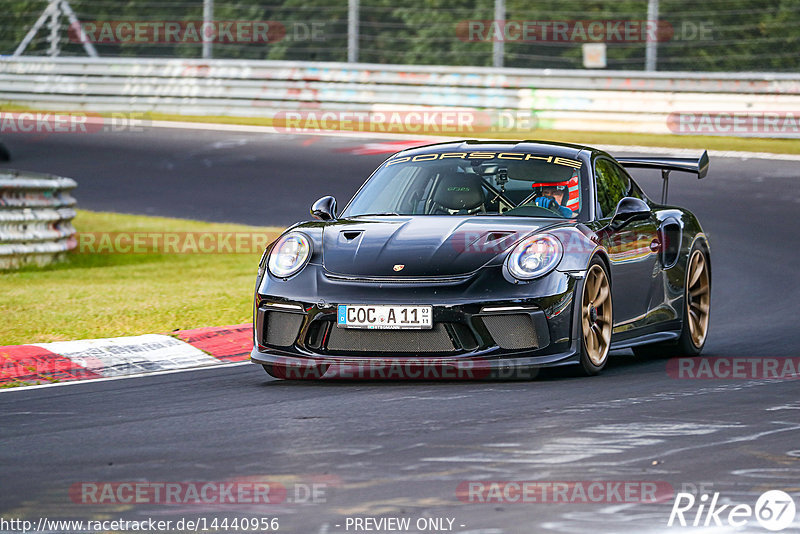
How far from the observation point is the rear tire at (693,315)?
8.96 m

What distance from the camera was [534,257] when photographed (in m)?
7.27

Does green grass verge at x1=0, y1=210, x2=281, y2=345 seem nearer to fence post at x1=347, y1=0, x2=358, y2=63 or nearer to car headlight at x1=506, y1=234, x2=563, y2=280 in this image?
car headlight at x1=506, y1=234, x2=563, y2=280

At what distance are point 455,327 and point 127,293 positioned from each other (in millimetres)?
5324

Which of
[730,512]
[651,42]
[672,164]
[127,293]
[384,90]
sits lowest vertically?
[127,293]

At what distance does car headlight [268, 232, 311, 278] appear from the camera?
7516mm

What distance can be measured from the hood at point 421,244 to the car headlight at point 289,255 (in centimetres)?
11

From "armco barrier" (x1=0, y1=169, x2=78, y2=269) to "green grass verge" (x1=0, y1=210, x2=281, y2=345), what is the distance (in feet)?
0.53

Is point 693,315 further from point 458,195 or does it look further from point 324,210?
point 324,210

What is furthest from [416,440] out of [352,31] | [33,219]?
[352,31]

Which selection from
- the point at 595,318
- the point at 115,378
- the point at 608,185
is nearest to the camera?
the point at 595,318

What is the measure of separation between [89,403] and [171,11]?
99.9 feet

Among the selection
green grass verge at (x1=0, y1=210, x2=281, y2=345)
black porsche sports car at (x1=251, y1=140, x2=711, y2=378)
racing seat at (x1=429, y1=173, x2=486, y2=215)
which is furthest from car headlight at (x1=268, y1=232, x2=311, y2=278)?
green grass verge at (x1=0, y1=210, x2=281, y2=345)

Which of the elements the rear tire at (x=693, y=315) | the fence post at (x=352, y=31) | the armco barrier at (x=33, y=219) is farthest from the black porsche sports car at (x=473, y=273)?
the fence post at (x=352, y=31)

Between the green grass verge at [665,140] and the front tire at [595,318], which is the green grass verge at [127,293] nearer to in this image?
the front tire at [595,318]
